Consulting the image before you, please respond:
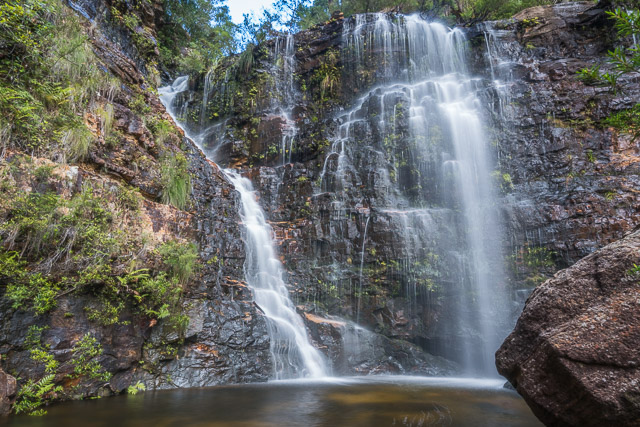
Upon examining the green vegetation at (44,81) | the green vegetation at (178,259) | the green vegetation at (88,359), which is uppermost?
the green vegetation at (44,81)

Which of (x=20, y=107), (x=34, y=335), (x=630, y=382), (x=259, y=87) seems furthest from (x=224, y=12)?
(x=630, y=382)

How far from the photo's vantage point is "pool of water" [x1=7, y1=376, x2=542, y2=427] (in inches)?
181

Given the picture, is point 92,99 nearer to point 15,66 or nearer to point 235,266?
point 15,66

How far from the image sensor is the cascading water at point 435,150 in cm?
1014

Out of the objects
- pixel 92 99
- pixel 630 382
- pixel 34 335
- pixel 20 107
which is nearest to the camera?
pixel 630 382

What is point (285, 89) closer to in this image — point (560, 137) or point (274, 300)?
point (274, 300)

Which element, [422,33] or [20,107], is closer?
[20,107]

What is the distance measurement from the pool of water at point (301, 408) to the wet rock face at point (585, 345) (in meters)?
1.76

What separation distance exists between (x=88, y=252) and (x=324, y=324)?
6.00 metres

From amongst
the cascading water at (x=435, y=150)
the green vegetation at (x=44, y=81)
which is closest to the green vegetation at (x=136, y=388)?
the green vegetation at (x=44, y=81)

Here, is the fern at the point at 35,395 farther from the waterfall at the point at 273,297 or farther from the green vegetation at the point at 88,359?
the waterfall at the point at 273,297

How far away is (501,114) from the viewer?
12.5 metres

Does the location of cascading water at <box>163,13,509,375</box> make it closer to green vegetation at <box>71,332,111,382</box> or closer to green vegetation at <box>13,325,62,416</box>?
green vegetation at <box>71,332,111,382</box>

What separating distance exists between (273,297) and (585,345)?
7.75 m
